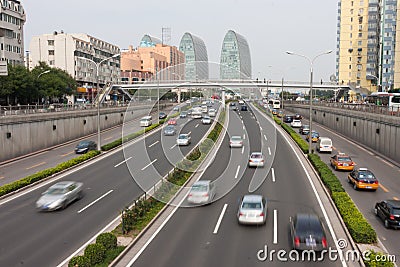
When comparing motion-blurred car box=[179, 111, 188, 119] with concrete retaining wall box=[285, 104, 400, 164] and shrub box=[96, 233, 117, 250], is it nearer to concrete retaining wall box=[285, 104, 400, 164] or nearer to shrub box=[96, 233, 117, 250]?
concrete retaining wall box=[285, 104, 400, 164]

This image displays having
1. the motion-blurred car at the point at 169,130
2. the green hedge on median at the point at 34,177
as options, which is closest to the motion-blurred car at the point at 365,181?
the green hedge on median at the point at 34,177

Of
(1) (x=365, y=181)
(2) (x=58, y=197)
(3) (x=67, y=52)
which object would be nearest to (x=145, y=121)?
(2) (x=58, y=197)

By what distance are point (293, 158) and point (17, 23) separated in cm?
6854

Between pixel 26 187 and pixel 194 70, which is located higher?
pixel 194 70

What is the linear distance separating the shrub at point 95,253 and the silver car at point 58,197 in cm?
942

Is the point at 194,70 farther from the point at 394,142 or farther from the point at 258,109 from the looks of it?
the point at 258,109

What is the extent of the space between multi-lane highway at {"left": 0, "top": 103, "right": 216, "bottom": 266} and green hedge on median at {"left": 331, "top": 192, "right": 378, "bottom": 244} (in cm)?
1260

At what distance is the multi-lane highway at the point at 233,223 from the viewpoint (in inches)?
667

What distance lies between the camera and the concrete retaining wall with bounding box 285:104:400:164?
39.1 meters

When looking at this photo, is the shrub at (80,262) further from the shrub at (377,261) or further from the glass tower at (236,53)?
the glass tower at (236,53)

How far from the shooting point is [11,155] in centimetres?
4088

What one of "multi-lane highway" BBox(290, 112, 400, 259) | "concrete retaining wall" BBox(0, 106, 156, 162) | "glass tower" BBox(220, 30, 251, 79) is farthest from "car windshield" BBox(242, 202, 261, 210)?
"concrete retaining wall" BBox(0, 106, 156, 162)

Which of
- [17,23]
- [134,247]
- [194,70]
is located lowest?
[134,247]

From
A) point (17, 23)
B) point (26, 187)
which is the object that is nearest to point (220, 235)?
point (26, 187)
